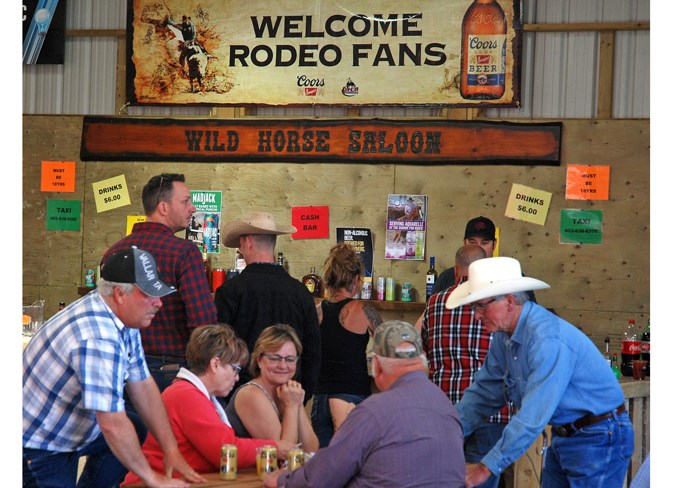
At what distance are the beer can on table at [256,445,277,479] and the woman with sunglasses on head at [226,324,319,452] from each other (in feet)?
1.65

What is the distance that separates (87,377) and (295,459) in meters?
1.05

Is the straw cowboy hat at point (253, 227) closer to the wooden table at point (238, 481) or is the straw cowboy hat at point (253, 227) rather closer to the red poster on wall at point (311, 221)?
the wooden table at point (238, 481)

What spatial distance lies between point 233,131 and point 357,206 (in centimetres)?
135

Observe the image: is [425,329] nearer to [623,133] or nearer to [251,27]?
[623,133]

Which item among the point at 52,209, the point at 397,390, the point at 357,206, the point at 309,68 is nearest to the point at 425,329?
the point at 397,390

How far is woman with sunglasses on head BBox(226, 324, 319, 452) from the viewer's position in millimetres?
4453

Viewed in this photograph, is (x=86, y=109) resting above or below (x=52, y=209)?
above

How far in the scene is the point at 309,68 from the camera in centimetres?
839

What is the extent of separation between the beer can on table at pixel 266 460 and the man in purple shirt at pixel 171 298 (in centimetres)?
110

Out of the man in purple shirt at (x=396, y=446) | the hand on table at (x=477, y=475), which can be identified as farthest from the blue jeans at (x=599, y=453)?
the man in purple shirt at (x=396, y=446)

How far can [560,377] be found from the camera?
3732 millimetres

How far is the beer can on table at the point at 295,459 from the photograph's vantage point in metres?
3.91

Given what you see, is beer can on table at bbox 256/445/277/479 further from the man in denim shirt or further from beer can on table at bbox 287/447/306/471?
the man in denim shirt

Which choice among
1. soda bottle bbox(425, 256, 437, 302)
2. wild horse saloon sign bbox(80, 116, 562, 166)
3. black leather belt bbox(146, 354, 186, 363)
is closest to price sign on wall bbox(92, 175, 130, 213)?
wild horse saloon sign bbox(80, 116, 562, 166)
